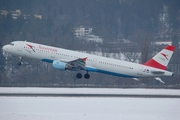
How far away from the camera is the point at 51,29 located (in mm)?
110312

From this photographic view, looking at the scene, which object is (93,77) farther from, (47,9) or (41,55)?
(47,9)

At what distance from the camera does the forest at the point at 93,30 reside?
70438mm

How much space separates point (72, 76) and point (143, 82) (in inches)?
495

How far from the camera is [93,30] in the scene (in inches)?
4678
